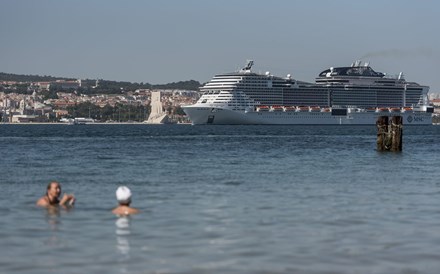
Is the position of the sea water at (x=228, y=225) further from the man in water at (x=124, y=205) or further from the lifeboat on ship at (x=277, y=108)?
the lifeboat on ship at (x=277, y=108)

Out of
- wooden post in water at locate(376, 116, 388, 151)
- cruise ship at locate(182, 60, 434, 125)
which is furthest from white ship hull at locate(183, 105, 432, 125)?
wooden post in water at locate(376, 116, 388, 151)

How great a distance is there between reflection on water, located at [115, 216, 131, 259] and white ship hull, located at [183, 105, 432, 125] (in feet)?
456

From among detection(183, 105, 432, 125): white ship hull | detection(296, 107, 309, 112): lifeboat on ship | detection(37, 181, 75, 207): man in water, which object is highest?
detection(296, 107, 309, 112): lifeboat on ship

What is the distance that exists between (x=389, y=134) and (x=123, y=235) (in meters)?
40.6

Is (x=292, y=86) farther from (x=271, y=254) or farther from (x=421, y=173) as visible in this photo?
(x=271, y=254)

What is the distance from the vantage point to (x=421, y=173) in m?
33.9

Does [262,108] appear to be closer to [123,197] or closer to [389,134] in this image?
[389,134]

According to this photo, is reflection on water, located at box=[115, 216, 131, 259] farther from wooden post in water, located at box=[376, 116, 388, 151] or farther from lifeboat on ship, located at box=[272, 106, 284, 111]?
lifeboat on ship, located at box=[272, 106, 284, 111]

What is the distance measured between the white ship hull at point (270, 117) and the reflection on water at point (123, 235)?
138866mm

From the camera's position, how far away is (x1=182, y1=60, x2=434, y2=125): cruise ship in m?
160

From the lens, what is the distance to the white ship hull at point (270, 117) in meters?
158

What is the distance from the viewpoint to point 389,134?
181 feet

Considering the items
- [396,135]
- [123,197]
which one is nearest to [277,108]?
[396,135]

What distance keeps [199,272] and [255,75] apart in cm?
15832
